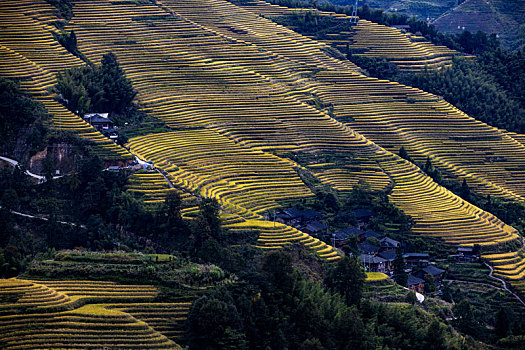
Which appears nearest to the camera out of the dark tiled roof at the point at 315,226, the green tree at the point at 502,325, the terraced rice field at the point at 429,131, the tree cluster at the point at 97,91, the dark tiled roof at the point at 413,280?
the green tree at the point at 502,325

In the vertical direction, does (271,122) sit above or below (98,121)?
below

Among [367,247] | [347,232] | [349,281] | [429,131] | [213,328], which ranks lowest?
[367,247]

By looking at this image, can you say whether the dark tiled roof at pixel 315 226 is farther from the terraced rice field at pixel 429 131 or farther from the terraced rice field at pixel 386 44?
the terraced rice field at pixel 386 44

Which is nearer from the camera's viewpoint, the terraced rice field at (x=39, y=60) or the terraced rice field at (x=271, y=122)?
the terraced rice field at (x=39, y=60)

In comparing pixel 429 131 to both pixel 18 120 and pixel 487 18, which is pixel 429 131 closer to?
pixel 18 120

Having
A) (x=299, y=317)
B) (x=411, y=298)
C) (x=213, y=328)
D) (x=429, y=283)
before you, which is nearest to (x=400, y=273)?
(x=429, y=283)

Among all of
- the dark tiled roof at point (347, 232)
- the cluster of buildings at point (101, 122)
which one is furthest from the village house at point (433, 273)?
the cluster of buildings at point (101, 122)

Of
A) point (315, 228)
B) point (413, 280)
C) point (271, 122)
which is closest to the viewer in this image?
point (413, 280)
